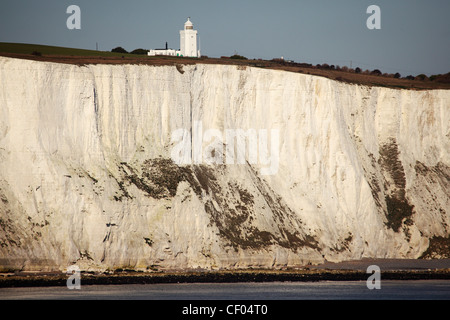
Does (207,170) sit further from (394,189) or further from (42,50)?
(42,50)

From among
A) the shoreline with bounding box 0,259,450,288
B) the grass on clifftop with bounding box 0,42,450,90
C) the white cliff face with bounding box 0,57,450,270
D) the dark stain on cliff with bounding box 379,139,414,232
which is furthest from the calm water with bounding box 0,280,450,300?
the grass on clifftop with bounding box 0,42,450,90

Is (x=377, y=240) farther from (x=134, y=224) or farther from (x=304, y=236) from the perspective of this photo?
(x=134, y=224)

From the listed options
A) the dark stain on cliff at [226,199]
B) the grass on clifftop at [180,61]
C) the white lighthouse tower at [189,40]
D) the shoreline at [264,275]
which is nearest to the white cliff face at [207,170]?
the dark stain on cliff at [226,199]

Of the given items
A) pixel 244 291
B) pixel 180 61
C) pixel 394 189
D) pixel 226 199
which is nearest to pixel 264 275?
pixel 244 291

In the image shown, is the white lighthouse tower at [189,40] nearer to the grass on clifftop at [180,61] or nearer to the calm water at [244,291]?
the grass on clifftop at [180,61]

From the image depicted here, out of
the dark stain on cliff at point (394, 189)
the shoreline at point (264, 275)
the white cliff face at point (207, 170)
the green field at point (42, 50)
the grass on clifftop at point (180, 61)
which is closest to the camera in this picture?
the shoreline at point (264, 275)

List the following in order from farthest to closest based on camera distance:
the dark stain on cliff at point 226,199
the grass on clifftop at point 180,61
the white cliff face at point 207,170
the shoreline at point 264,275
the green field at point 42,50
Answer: the green field at point 42,50 < the grass on clifftop at point 180,61 < the dark stain on cliff at point 226,199 < the white cliff face at point 207,170 < the shoreline at point 264,275

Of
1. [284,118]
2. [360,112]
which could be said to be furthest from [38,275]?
[360,112]
